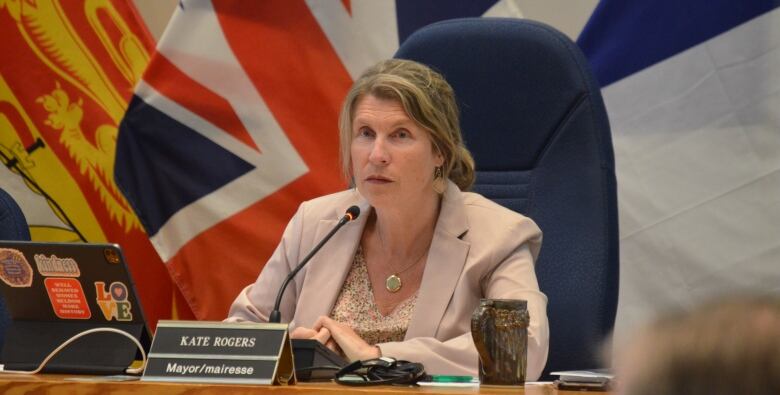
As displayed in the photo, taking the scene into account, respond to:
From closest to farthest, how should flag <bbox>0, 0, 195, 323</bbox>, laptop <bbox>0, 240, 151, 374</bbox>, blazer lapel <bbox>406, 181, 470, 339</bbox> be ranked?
laptop <bbox>0, 240, 151, 374</bbox>, blazer lapel <bbox>406, 181, 470, 339</bbox>, flag <bbox>0, 0, 195, 323</bbox>

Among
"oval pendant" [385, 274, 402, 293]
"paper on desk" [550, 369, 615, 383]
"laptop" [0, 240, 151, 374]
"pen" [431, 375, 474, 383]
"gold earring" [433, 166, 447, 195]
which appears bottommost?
"laptop" [0, 240, 151, 374]

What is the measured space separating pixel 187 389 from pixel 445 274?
0.86 metres

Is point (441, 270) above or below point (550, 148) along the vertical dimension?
below

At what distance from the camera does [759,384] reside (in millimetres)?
455

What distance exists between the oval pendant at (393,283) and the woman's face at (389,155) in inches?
6.2

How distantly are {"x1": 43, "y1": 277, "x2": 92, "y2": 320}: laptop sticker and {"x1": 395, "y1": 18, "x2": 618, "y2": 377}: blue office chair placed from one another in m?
0.97

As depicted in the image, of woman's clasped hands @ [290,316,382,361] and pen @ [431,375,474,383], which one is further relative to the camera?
woman's clasped hands @ [290,316,382,361]

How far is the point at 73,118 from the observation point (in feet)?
10.8

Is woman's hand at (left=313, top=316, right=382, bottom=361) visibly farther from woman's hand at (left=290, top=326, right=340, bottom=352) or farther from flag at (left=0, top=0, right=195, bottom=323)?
flag at (left=0, top=0, right=195, bottom=323)

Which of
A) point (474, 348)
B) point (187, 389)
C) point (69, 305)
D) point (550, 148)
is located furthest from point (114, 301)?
point (550, 148)

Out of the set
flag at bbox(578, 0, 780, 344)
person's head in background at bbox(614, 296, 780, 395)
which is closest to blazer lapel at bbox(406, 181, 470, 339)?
flag at bbox(578, 0, 780, 344)

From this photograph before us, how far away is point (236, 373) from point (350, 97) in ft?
3.27

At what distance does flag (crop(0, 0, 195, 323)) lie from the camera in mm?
3281

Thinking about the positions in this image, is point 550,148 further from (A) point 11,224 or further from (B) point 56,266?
(A) point 11,224
